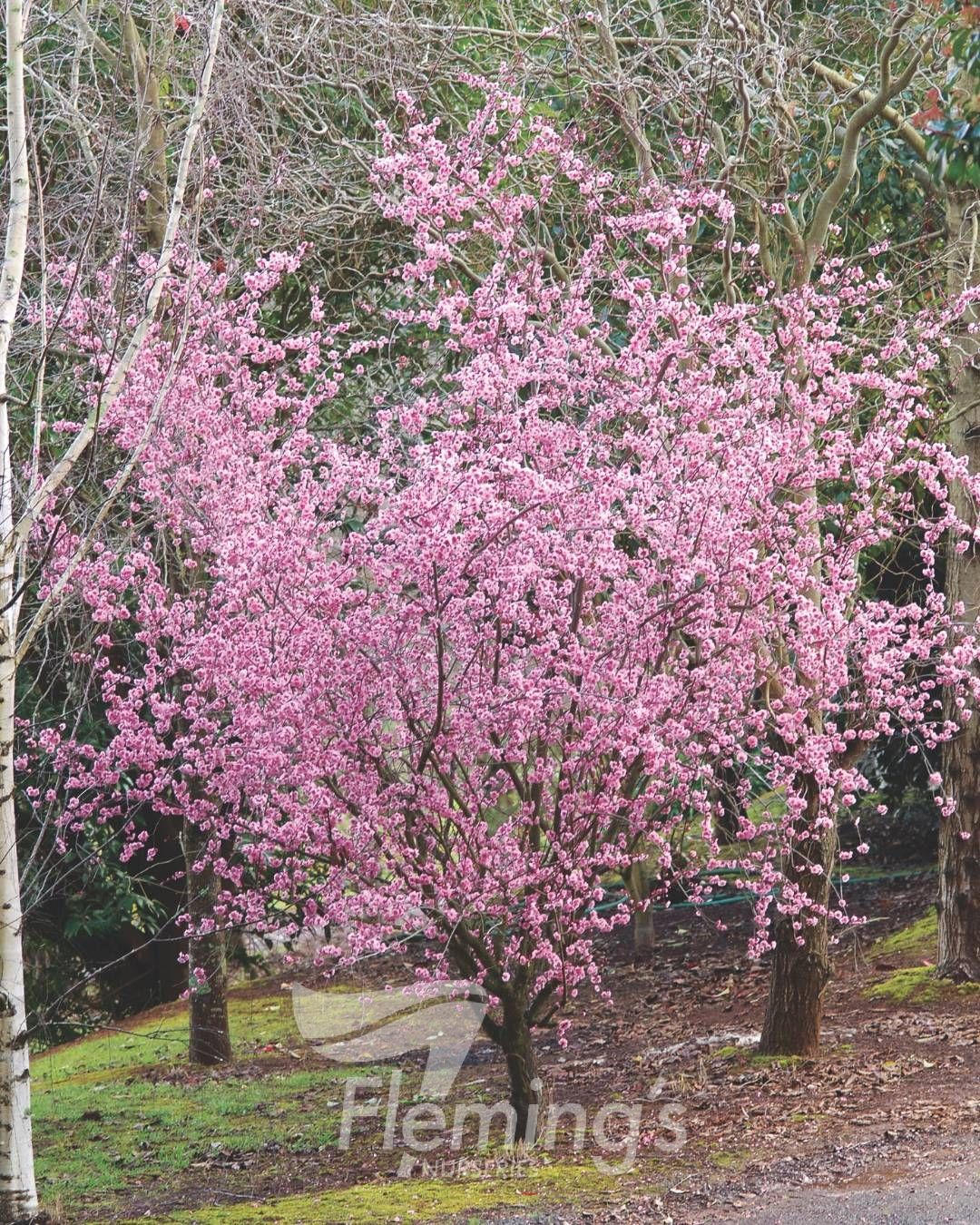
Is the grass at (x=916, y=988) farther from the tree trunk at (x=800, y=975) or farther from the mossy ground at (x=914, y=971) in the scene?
the tree trunk at (x=800, y=975)

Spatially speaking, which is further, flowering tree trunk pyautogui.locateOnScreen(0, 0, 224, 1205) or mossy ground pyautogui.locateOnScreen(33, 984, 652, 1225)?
mossy ground pyautogui.locateOnScreen(33, 984, 652, 1225)

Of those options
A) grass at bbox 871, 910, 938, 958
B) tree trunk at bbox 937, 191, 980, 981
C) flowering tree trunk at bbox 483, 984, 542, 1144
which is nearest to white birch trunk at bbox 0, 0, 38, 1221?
flowering tree trunk at bbox 483, 984, 542, 1144

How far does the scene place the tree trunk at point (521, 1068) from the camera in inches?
249

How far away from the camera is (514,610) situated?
5207 millimetres

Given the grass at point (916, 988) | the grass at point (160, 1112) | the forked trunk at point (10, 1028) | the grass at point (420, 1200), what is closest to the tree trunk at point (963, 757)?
the grass at point (916, 988)

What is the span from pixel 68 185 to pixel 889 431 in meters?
4.78

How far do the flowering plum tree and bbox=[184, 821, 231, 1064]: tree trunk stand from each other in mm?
2109

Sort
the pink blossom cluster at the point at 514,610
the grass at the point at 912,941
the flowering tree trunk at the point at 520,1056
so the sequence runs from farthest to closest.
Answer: the grass at the point at 912,941 < the flowering tree trunk at the point at 520,1056 < the pink blossom cluster at the point at 514,610

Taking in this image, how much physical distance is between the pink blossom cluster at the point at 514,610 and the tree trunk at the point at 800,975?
0.51m

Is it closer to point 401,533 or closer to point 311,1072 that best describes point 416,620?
point 401,533

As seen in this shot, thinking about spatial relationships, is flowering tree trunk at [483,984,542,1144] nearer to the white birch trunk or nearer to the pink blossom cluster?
the pink blossom cluster

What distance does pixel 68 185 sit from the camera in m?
7.97

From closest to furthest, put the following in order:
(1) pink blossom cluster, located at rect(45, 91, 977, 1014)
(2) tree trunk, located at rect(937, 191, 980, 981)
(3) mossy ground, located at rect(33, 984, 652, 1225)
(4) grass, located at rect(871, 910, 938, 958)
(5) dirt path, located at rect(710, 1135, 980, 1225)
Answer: (5) dirt path, located at rect(710, 1135, 980, 1225), (1) pink blossom cluster, located at rect(45, 91, 977, 1014), (3) mossy ground, located at rect(33, 984, 652, 1225), (2) tree trunk, located at rect(937, 191, 980, 981), (4) grass, located at rect(871, 910, 938, 958)

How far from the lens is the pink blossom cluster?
5430mm
